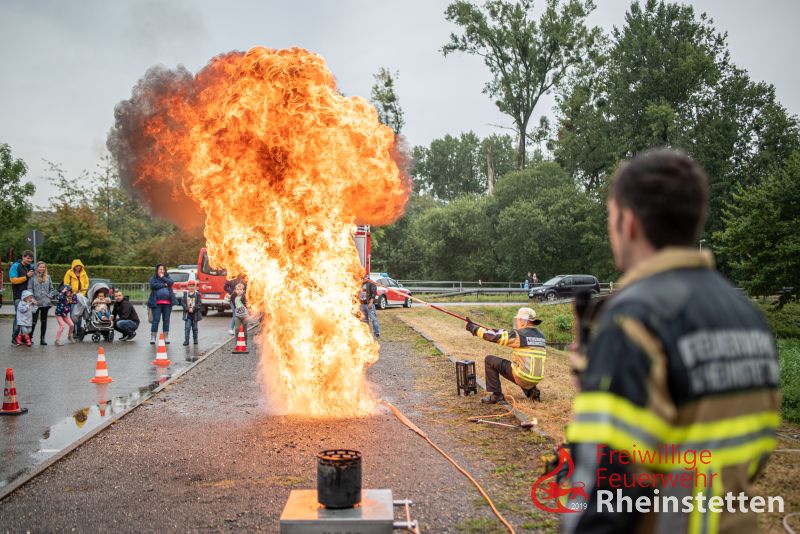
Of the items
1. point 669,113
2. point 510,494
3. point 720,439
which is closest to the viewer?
point 720,439

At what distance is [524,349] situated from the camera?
8805mm

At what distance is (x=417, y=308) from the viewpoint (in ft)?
100

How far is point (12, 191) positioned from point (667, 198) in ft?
117

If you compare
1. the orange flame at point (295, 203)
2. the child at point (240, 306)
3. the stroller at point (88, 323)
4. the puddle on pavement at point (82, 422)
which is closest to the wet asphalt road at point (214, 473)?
the puddle on pavement at point (82, 422)

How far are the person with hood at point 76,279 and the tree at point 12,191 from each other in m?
17.8

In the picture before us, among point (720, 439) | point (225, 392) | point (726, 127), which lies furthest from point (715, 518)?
point (726, 127)

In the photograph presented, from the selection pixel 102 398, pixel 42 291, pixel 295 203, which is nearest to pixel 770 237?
pixel 295 203

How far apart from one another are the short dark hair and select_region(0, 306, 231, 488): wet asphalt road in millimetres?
A: 5993

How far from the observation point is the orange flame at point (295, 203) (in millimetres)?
8258

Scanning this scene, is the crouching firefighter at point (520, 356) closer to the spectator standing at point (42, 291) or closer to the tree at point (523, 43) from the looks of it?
the spectator standing at point (42, 291)

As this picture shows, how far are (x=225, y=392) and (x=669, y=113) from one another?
149 feet

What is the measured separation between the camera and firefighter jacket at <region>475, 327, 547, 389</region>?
344 inches

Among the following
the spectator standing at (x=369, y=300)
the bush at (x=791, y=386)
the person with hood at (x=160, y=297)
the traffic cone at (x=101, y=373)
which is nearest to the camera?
the bush at (x=791, y=386)

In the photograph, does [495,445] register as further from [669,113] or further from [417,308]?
[669,113]
